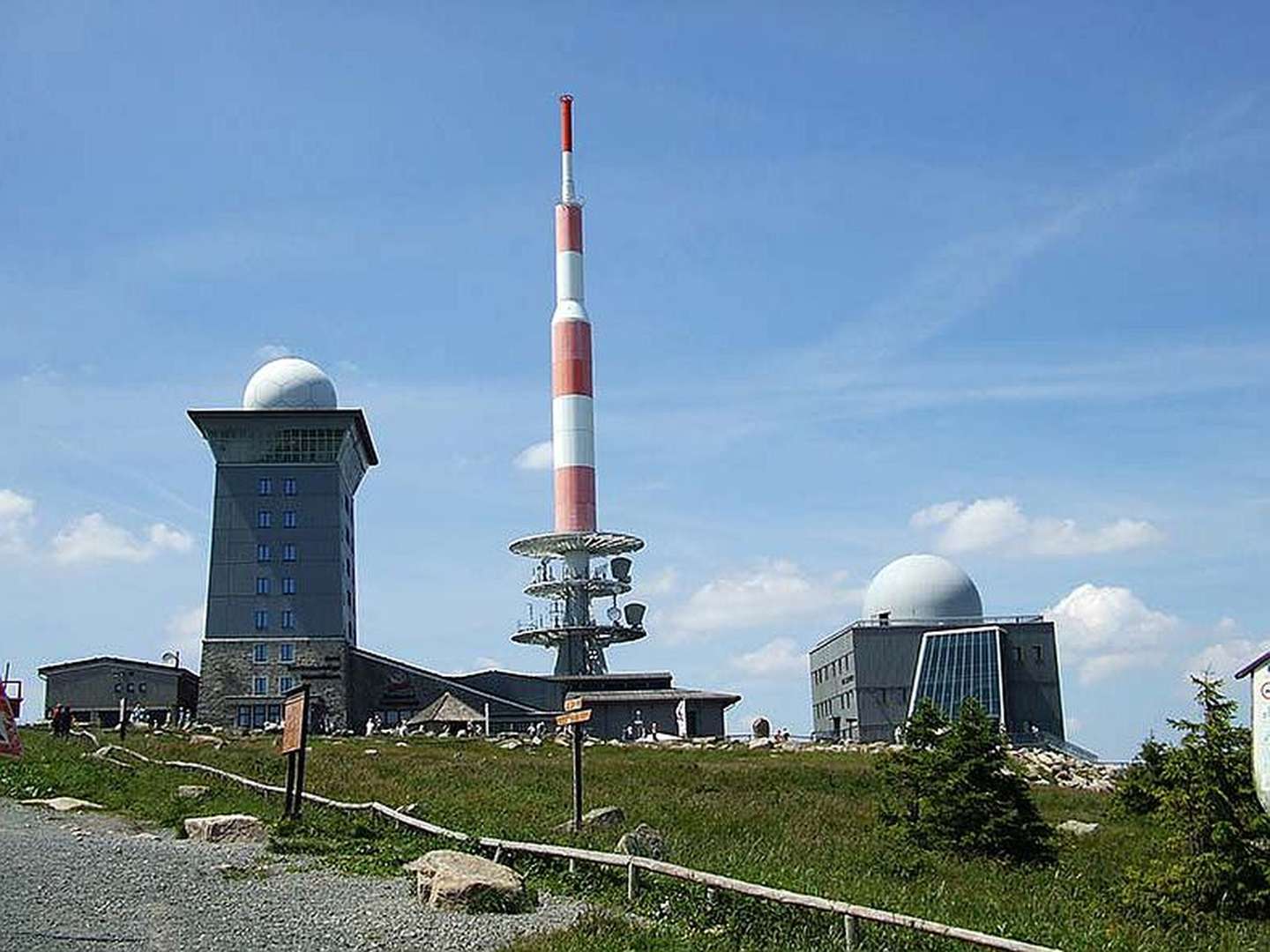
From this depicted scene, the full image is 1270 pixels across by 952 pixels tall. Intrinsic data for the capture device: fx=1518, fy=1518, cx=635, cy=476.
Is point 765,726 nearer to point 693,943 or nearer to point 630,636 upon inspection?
point 630,636

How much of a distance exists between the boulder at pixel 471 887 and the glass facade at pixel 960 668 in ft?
194

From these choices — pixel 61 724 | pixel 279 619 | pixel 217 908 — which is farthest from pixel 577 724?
pixel 279 619

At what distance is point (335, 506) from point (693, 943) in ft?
231

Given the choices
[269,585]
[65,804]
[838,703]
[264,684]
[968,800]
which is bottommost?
[968,800]

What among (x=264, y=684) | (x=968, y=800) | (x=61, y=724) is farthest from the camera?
(x=264, y=684)

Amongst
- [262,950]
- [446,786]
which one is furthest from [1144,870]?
[446,786]

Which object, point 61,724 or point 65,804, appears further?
point 61,724

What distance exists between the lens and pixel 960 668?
73750 mm

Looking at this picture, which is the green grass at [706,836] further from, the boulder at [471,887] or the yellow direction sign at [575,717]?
the yellow direction sign at [575,717]

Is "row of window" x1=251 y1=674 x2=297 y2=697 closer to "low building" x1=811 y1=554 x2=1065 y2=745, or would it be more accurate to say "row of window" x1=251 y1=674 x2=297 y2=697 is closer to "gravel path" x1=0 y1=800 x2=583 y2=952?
"low building" x1=811 y1=554 x2=1065 y2=745

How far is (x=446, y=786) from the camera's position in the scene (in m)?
29.5

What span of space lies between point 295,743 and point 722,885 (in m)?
9.28

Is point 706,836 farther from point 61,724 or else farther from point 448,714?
point 448,714

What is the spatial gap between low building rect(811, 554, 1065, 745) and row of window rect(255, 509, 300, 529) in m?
29.6
